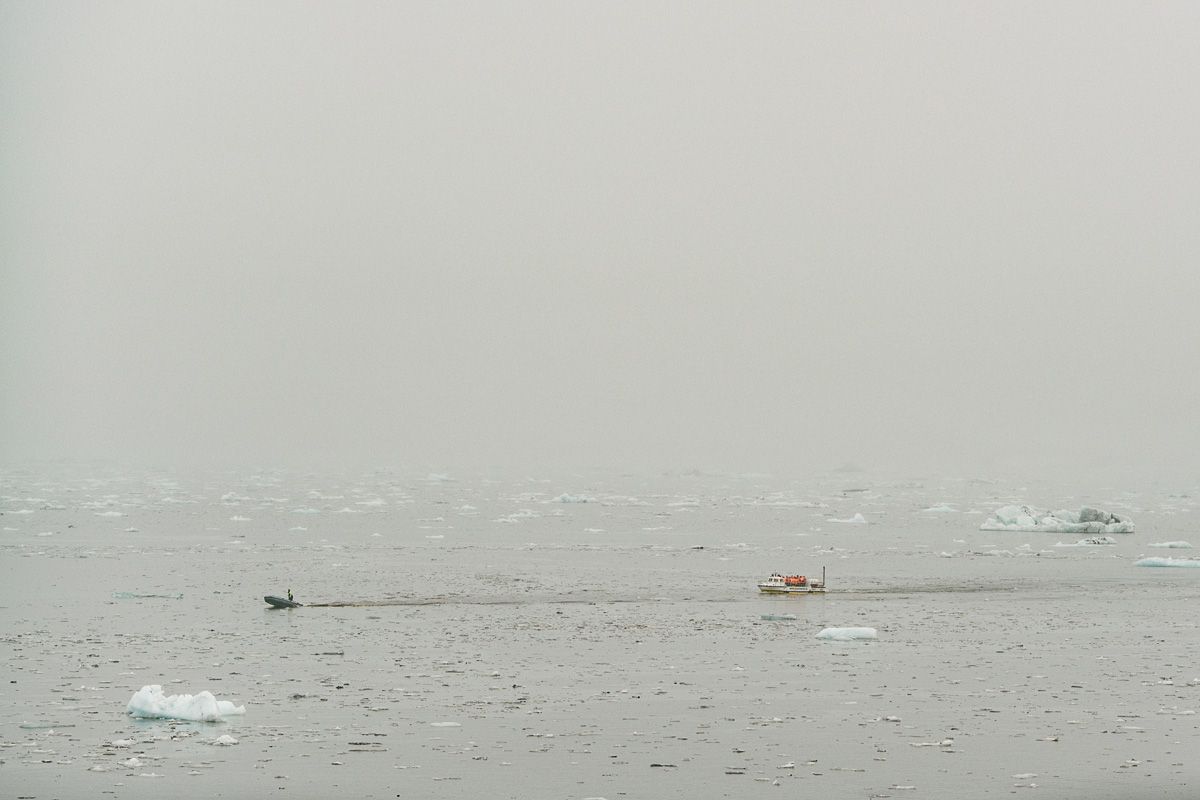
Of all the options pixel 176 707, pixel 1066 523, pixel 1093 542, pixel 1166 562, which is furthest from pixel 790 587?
pixel 1066 523

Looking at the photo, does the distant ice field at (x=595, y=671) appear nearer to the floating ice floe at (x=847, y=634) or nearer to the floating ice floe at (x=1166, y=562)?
the floating ice floe at (x=847, y=634)

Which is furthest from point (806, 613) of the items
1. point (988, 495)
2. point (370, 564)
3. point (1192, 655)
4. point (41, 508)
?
point (988, 495)

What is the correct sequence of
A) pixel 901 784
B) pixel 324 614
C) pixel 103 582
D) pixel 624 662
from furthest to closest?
pixel 103 582
pixel 324 614
pixel 624 662
pixel 901 784

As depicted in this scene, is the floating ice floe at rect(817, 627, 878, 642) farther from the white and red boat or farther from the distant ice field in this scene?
the white and red boat

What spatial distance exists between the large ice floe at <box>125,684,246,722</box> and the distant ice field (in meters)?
0.18

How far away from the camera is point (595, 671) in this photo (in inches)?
1016

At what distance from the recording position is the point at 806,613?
36.8 m

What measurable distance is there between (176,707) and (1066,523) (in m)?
61.1

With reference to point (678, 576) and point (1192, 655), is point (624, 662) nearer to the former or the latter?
point (1192, 655)

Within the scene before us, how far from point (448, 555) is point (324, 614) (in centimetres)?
2075

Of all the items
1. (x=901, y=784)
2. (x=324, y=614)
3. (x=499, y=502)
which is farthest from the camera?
(x=499, y=502)

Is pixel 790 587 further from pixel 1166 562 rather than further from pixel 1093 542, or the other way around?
pixel 1093 542

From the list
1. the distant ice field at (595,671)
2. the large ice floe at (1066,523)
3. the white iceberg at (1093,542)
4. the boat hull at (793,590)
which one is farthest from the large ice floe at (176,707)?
the large ice floe at (1066,523)

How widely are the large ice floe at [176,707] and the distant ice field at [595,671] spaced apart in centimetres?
18
